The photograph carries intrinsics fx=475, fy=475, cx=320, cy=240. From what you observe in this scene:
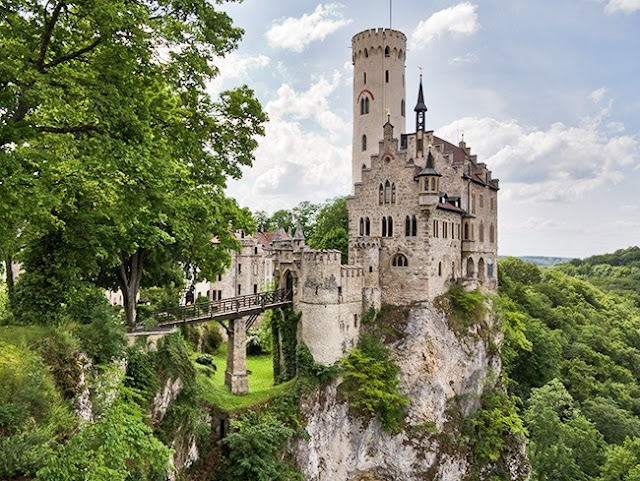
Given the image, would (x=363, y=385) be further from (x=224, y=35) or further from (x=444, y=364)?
(x=224, y=35)

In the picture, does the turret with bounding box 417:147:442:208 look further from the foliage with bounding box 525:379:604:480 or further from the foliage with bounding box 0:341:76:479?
the foliage with bounding box 0:341:76:479

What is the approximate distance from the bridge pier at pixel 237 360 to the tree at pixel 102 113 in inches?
469

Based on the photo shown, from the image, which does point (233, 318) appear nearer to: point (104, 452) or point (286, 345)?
point (286, 345)

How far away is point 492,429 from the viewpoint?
33.8 meters

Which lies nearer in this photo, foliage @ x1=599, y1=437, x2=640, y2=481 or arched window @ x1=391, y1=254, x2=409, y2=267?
arched window @ x1=391, y1=254, x2=409, y2=267

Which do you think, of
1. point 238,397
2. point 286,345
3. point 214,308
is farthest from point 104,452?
point 286,345

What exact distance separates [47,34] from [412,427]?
28.9m

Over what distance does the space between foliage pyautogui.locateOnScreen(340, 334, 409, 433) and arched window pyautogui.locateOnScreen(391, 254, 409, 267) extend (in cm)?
Answer: 672

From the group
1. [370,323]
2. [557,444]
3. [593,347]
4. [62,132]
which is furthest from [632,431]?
[62,132]

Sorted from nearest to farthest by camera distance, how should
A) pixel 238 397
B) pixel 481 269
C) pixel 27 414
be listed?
pixel 27 414, pixel 238 397, pixel 481 269

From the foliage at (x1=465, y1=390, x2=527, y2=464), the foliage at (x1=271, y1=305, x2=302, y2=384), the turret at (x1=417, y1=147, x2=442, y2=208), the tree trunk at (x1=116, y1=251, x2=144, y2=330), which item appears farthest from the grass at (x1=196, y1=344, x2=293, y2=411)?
the turret at (x1=417, y1=147, x2=442, y2=208)

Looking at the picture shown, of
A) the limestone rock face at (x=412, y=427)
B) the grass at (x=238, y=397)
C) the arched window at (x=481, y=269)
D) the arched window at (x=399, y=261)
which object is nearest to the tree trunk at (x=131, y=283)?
the grass at (x=238, y=397)

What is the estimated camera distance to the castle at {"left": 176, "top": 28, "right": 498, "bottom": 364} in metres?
29.6

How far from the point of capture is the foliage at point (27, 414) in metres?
8.51
